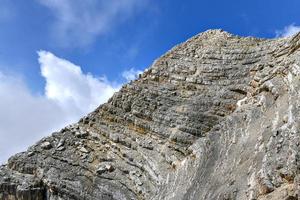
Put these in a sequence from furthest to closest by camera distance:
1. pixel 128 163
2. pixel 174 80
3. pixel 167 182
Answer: pixel 174 80 → pixel 128 163 → pixel 167 182

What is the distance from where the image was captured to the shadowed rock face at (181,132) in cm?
2611

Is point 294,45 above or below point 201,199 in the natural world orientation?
above

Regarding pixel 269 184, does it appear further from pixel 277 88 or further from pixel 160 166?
pixel 160 166

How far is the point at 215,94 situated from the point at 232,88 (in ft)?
3.81

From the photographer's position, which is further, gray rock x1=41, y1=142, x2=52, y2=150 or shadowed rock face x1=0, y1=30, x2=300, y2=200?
gray rock x1=41, y1=142, x2=52, y2=150

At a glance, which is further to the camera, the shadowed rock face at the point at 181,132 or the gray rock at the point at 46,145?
the gray rock at the point at 46,145

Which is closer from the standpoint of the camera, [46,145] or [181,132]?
[181,132]

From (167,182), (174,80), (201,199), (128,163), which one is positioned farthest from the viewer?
(174,80)

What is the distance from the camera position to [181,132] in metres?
34.1

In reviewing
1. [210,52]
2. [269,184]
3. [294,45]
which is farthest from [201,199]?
[210,52]

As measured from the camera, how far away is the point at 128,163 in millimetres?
34375

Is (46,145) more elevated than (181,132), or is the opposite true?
(46,145)

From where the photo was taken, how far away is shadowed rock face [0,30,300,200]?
26.1m

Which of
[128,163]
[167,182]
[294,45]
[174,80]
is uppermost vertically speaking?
[174,80]
